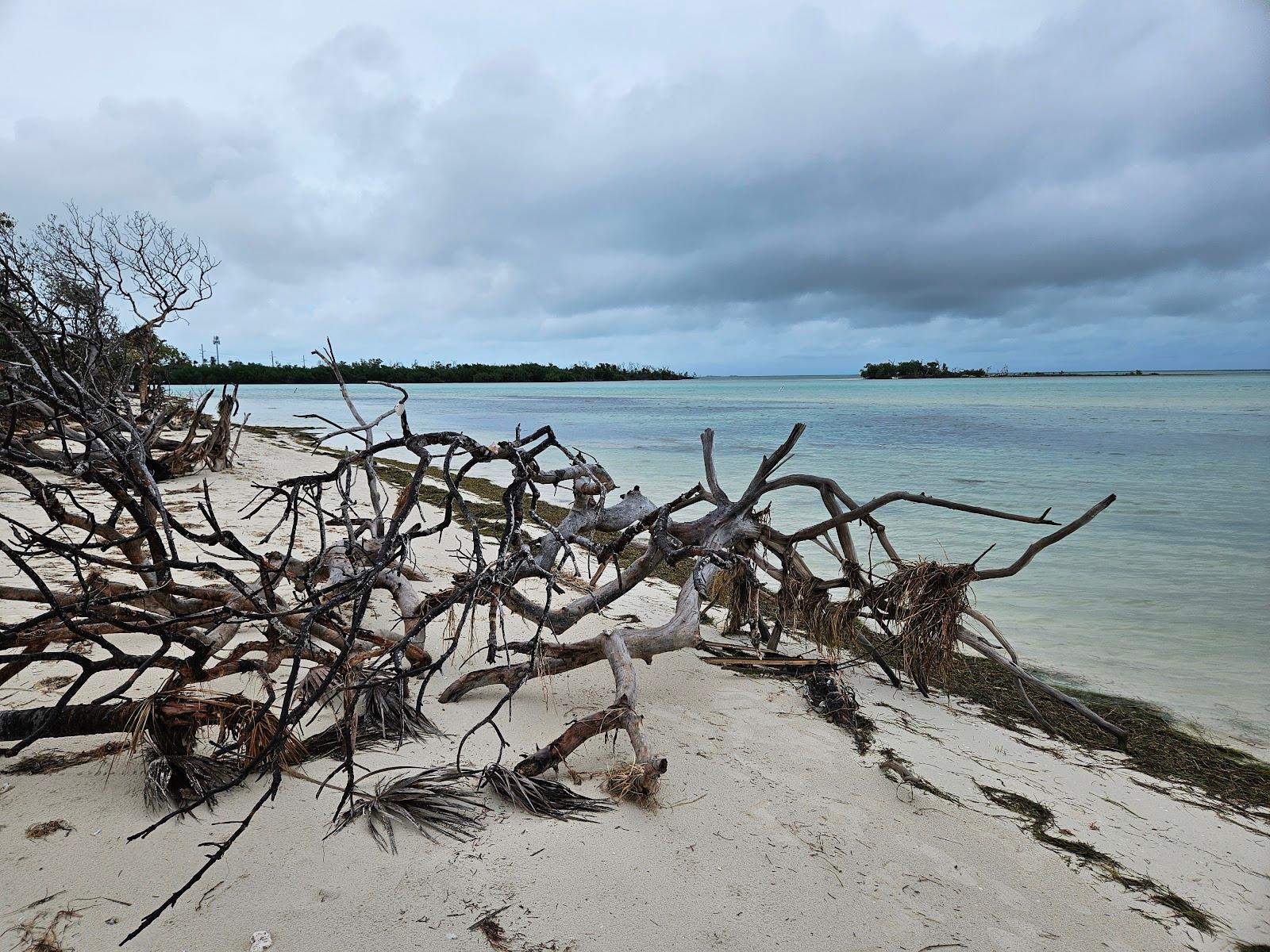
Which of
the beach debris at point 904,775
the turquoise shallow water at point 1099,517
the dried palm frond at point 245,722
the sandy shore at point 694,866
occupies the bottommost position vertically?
the turquoise shallow water at point 1099,517

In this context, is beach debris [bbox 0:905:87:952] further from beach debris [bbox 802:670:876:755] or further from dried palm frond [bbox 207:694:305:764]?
beach debris [bbox 802:670:876:755]

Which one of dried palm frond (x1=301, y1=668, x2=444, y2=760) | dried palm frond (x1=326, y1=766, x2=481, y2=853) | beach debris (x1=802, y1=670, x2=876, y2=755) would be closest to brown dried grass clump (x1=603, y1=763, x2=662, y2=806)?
dried palm frond (x1=326, y1=766, x2=481, y2=853)

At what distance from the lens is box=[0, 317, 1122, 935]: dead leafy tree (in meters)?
2.33

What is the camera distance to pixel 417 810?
2.55m

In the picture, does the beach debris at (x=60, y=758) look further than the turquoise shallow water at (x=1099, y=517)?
No

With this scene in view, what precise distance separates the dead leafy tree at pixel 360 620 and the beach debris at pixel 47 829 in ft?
0.84

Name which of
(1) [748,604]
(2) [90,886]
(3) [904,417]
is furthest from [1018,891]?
(3) [904,417]

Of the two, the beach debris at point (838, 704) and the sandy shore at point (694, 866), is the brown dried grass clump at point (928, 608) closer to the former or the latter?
the beach debris at point (838, 704)

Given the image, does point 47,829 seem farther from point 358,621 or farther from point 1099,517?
point 1099,517

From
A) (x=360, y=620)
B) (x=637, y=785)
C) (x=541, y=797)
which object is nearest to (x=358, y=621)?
(x=360, y=620)

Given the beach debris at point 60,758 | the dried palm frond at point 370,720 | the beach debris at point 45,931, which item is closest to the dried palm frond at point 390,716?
the dried palm frond at point 370,720

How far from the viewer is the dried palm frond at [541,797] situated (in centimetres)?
264

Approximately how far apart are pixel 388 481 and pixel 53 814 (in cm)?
1079

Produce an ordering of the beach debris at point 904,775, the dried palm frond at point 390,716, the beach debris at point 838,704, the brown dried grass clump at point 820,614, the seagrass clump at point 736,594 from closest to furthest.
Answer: the dried palm frond at point 390,716
the beach debris at point 904,775
the beach debris at point 838,704
the brown dried grass clump at point 820,614
the seagrass clump at point 736,594
